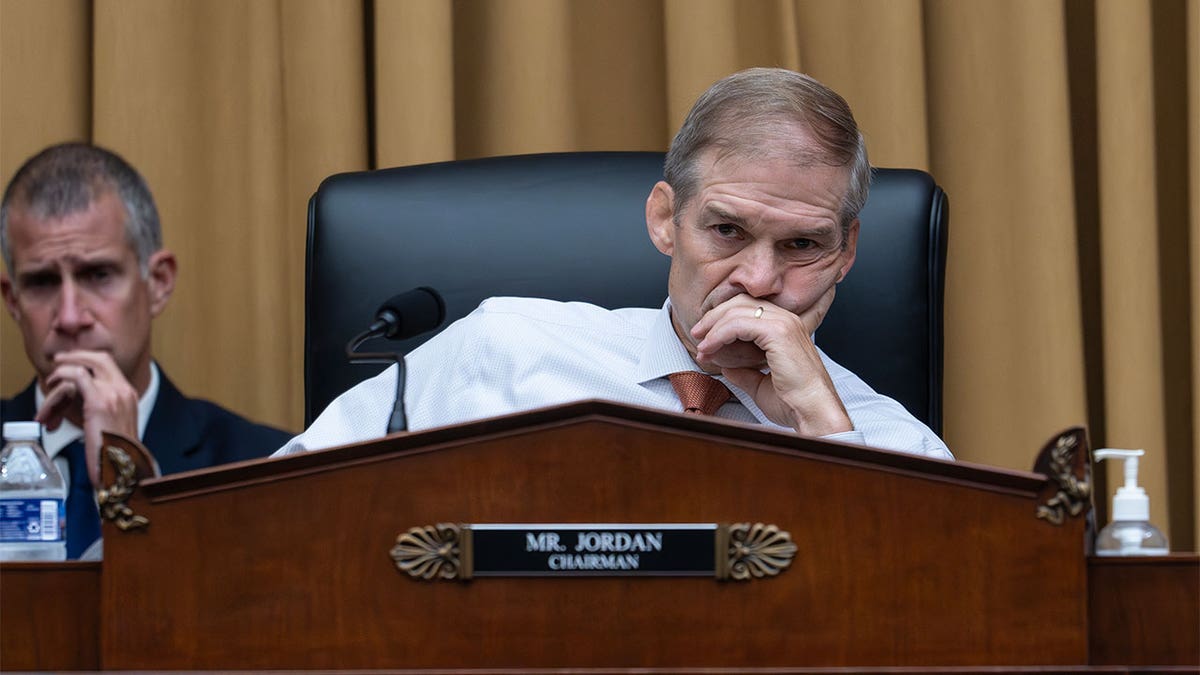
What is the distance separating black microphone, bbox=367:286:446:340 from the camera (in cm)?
126

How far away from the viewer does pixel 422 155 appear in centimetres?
227

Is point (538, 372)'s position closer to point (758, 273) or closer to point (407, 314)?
point (758, 273)

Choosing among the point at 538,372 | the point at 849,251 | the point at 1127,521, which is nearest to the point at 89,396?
the point at 538,372

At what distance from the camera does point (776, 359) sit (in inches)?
62.0

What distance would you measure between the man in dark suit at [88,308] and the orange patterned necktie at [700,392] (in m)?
0.68

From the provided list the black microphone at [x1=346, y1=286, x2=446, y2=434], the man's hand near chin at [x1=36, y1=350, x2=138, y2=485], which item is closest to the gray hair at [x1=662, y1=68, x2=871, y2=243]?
the black microphone at [x1=346, y1=286, x2=446, y2=434]

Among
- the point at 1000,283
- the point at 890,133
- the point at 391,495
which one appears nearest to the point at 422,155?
the point at 890,133

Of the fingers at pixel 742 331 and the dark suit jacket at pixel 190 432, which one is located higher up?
the fingers at pixel 742 331

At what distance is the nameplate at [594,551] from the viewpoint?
33.8 inches

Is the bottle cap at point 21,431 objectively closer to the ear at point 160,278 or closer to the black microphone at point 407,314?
the black microphone at point 407,314

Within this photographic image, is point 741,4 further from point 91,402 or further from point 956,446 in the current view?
point 91,402

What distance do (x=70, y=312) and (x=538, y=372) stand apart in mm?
717

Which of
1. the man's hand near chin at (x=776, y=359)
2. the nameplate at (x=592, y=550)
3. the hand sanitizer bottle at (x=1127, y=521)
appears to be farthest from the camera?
the man's hand near chin at (x=776, y=359)

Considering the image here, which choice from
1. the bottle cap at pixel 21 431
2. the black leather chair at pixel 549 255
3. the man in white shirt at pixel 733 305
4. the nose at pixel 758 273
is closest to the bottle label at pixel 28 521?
the bottle cap at pixel 21 431
